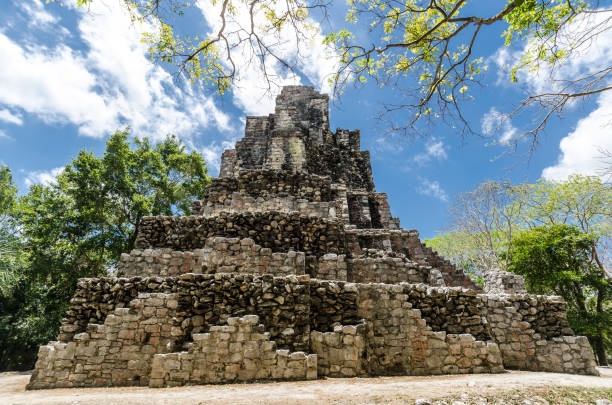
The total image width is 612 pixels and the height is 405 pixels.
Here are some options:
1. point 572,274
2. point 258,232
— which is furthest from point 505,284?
point 572,274

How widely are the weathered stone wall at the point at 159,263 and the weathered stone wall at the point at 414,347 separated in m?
4.70

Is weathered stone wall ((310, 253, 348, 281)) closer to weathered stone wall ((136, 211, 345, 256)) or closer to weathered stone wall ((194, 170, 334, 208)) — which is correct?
weathered stone wall ((136, 211, 345, 256))

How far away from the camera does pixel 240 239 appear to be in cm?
854

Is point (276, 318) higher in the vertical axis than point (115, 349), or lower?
higher

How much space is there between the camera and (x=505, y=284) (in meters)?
10.5

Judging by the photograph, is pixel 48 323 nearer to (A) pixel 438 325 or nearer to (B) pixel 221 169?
(B) pixel 221 169

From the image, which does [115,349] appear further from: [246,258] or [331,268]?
[331,268]

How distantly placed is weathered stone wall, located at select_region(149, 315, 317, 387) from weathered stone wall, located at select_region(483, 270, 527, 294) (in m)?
8.09

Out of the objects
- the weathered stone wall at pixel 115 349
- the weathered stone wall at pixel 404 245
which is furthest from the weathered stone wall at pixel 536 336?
the weathered stone wall at pixel 115 349

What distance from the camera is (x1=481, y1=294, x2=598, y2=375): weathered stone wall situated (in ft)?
22.8

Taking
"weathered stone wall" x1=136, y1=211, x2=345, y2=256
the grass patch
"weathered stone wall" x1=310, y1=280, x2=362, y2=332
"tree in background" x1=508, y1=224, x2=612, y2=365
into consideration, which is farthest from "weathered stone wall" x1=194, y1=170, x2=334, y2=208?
"tree in background" x1=508, y1=224, x2=612, y2=365

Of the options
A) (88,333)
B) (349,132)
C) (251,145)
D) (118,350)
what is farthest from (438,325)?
(349,132)

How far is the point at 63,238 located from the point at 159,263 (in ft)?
41.4

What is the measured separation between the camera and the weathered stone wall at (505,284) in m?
10.4
